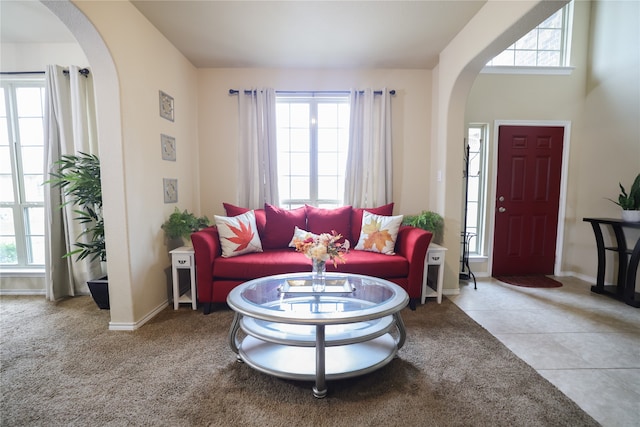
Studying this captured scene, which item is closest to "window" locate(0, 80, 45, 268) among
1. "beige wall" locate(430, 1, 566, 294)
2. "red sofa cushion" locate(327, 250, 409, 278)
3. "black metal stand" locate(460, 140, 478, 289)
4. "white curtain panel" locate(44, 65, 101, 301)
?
"white curtain panel" locate(44, 65, 101, 301)

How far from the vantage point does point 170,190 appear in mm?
2861

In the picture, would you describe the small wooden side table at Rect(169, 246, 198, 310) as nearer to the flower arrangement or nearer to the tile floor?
the flower arrangement

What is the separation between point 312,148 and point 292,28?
1314 mm

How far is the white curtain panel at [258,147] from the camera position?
3.40 meters

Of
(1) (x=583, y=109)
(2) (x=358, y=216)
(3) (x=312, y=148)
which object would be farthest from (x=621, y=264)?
(3) (x=312, y=148)

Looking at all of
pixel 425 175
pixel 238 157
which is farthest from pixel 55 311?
pixel 425 175

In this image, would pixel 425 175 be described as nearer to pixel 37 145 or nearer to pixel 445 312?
pixel 445 312

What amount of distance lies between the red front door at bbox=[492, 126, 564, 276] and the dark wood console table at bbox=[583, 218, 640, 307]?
0.59 m

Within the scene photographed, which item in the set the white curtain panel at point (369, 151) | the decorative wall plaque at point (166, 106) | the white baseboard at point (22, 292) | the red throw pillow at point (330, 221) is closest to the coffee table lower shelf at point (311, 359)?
the red throw pillow at point (330, 221)

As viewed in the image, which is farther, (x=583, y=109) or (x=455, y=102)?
(x=583, y=109)

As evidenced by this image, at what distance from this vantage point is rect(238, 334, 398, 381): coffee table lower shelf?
5.18 ft

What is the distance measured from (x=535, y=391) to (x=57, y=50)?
16.0ft

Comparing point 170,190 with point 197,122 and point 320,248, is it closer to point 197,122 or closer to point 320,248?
point 197,122

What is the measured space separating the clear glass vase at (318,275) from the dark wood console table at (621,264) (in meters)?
3.06
